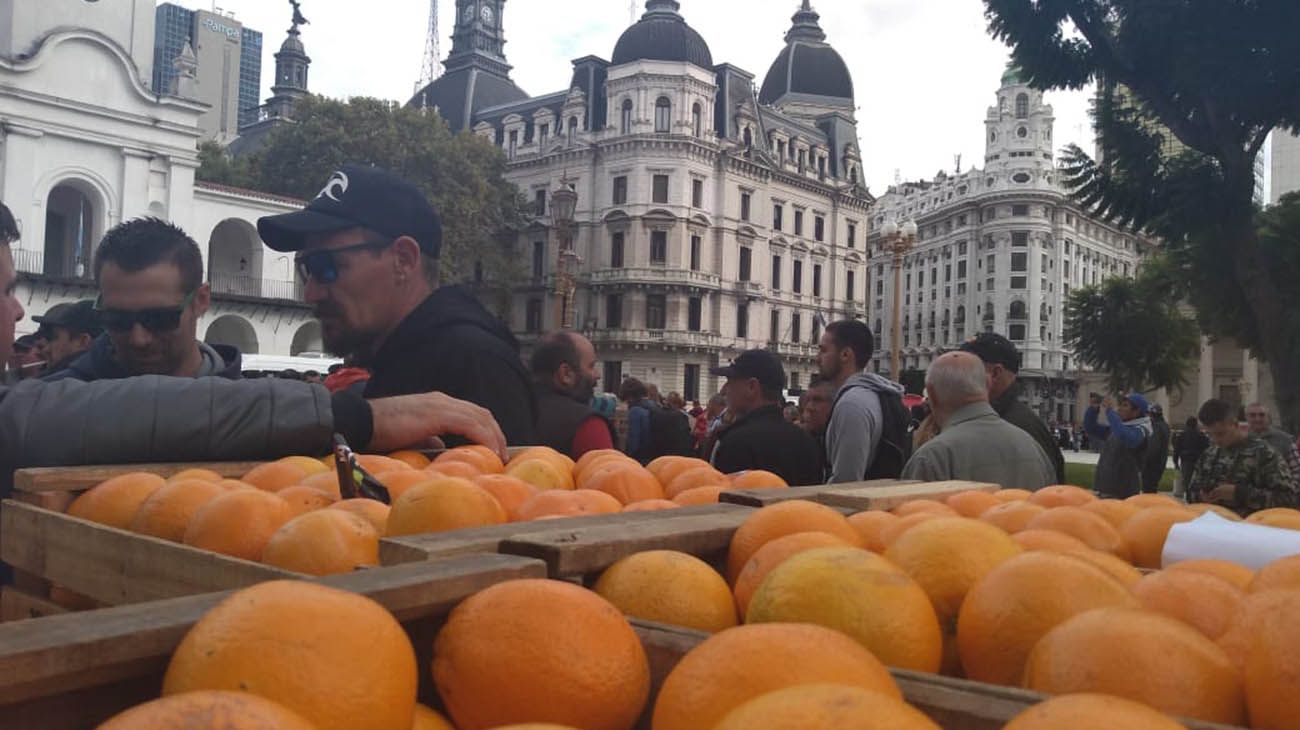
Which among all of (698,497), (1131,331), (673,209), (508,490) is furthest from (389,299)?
(673,209)

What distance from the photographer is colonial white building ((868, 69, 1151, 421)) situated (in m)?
89.9

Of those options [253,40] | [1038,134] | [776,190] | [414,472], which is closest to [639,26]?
[776,190]

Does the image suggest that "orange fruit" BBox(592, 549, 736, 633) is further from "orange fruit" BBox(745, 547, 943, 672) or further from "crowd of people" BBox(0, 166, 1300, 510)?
"crowd of people" BBox(0, 166, 1300, 510)

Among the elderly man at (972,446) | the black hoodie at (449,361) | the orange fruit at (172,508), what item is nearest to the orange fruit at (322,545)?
the orange fruit at (172,508)

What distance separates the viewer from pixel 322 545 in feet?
5.31

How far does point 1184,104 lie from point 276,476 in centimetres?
1713

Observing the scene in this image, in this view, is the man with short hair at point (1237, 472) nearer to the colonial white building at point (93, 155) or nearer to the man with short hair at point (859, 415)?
the man with short hair at point (859, 415)

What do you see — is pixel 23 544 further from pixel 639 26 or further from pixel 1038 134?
pixel 1038 134

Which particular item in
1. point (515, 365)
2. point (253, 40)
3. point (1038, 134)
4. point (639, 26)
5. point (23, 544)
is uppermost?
point (253, 40)

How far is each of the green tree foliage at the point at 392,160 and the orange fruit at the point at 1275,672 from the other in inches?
1618

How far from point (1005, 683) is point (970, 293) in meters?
100.0

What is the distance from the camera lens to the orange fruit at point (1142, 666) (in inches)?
42.8

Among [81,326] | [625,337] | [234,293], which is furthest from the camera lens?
[625,337]

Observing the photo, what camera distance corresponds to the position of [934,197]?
349 feet
